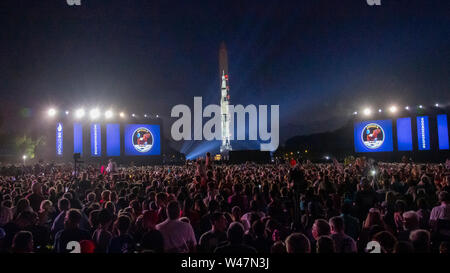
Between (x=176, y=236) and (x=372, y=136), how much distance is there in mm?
41105

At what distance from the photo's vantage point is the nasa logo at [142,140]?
141ft

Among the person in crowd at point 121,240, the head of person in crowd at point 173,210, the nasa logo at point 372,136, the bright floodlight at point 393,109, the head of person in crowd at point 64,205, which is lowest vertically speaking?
the person in crowd at point 121,240

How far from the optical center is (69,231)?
476cm

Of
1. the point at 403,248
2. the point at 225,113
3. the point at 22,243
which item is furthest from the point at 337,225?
the point at 225,113

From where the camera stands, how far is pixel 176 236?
4531mm

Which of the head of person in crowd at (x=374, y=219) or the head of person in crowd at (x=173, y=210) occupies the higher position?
the head of person in crowd at (x=173, y=210)

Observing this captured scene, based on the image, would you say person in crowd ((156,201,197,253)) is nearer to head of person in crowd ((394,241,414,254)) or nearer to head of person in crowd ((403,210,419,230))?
head of person in crowd ((394,241,414,254))

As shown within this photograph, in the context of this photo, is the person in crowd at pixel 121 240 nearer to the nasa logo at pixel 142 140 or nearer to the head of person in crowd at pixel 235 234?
the head of person in crowd at pixel 235 234

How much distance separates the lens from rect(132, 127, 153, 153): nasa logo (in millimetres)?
42906

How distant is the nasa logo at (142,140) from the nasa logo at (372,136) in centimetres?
2802

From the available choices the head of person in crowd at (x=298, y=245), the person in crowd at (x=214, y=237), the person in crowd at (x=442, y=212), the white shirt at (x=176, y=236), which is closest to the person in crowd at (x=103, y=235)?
the white shirt at (x=176, y=236)

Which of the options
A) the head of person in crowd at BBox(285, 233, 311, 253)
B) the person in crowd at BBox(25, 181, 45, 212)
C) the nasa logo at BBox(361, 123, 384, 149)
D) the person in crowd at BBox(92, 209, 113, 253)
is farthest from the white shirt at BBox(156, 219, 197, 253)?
the nasa logo at BBox(361, 123, 384, 149)

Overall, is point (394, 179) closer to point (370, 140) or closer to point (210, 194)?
point (210, 194)
